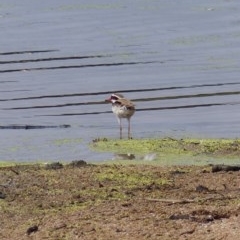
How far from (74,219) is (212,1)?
30.3 m

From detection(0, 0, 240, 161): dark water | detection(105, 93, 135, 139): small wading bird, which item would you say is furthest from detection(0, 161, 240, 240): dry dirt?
detection(105, 93, 135, 139): small wading bird

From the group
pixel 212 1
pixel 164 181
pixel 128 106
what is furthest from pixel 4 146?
pixel 212 1

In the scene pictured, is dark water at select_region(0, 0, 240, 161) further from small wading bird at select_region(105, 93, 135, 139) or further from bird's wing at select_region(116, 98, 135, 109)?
bird's wing at select_region(116, 98, 135, 109)

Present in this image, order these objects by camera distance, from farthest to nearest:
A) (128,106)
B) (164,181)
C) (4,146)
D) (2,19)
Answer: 1. (2,19)
2. (128,106)
3. (4,146)
4. (164,181)

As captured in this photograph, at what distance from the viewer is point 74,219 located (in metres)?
9.12

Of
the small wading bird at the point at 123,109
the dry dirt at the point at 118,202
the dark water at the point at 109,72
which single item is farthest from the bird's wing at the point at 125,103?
the dry dirt at the point at 118,202

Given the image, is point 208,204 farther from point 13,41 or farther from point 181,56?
point 13,41

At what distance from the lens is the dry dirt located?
8.71 m

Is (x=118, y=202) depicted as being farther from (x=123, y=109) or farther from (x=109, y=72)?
(x=109, y=72)

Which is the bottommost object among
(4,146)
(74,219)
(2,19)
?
(74,219)

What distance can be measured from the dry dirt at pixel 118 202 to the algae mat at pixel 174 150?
1.28 meters

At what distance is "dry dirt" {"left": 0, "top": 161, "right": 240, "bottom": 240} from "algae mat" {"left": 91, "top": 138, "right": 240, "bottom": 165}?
1277 mm

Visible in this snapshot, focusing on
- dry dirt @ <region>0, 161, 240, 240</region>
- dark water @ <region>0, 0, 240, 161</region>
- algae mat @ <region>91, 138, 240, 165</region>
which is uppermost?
dark water @ <region>0, 0, 240, 161</region>

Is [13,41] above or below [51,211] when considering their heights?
above
